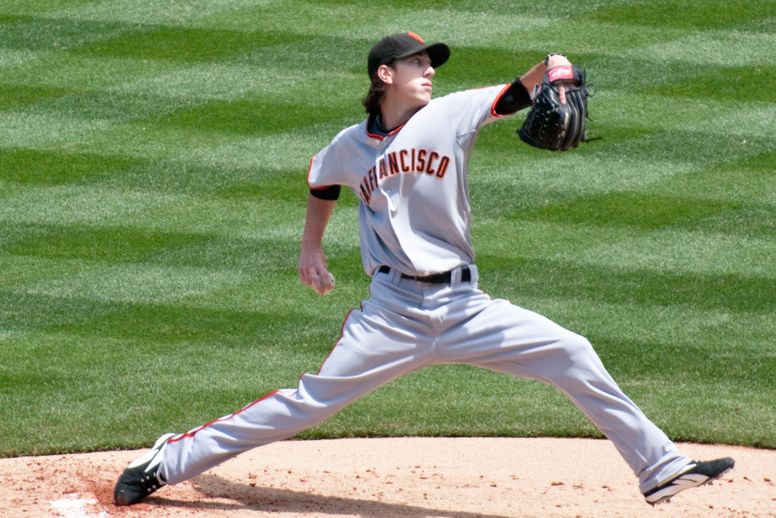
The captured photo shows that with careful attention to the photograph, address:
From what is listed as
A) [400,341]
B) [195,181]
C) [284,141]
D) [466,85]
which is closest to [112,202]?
[195,181]

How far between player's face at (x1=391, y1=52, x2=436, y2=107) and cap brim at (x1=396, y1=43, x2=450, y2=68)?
2 centimetres

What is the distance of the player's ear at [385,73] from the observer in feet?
16.9

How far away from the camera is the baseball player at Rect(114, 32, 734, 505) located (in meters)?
5.01

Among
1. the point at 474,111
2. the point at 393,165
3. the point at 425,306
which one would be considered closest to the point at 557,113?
the point at 474,111

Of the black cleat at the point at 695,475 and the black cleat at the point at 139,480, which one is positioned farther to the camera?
the black cleat at the point at 139,480

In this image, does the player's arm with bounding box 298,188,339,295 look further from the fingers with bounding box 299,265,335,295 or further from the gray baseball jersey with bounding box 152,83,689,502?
the gray baseball jersey with bounding box 152,83,689,502

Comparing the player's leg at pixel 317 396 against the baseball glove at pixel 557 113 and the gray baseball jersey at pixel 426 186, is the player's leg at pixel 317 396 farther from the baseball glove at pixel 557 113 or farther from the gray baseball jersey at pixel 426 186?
the baseball glove at pixel 557 113

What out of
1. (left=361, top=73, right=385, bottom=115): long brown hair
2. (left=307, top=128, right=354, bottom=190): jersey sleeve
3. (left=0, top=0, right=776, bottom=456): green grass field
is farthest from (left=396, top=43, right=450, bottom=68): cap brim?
(left=0, top=0, right=776, bottom=456): green grass field

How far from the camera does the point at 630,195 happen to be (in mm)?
9117

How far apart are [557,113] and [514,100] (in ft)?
0.82

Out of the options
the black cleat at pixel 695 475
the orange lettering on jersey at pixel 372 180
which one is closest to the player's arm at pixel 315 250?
the orange lettering on jersey at pixel 372 180

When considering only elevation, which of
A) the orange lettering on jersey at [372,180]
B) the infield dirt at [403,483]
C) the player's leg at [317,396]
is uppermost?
the orange lettering on jersey at [372,180]

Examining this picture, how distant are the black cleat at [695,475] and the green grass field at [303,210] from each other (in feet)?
4.53

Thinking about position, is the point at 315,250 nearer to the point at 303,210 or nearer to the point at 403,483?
the point at 403,483
